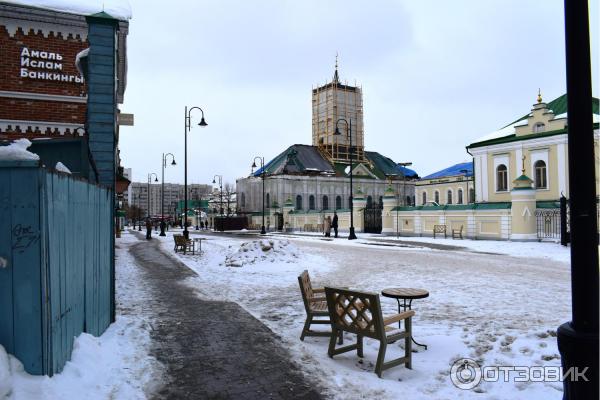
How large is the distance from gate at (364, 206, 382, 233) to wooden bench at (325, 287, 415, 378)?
114ft

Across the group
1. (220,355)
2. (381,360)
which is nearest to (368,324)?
(381,360)

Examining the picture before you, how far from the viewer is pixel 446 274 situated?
13062mm

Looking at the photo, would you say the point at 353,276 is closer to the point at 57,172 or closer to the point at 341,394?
the point at 341,394

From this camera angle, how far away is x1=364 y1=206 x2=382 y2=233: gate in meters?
40.3

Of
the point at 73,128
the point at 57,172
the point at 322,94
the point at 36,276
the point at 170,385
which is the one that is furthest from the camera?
the point at 322,94

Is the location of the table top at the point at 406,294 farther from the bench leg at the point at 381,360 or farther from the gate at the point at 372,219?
the gate at the point at 372,219

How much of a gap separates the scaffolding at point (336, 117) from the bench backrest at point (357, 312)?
7575cm

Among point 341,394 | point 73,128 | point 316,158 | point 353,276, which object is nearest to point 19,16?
point 73,128

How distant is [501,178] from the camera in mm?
37688

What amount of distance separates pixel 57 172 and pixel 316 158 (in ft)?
248

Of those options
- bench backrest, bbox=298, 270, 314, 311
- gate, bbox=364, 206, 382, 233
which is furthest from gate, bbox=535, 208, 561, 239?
bench backrest, bbox=298, 270, 314, 311

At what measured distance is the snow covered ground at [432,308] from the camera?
4.89 m

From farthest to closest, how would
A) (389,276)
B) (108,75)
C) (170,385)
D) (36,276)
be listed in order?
(389,276), (108,75), (170,385), (36,276)

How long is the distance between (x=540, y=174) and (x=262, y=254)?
2835cm
